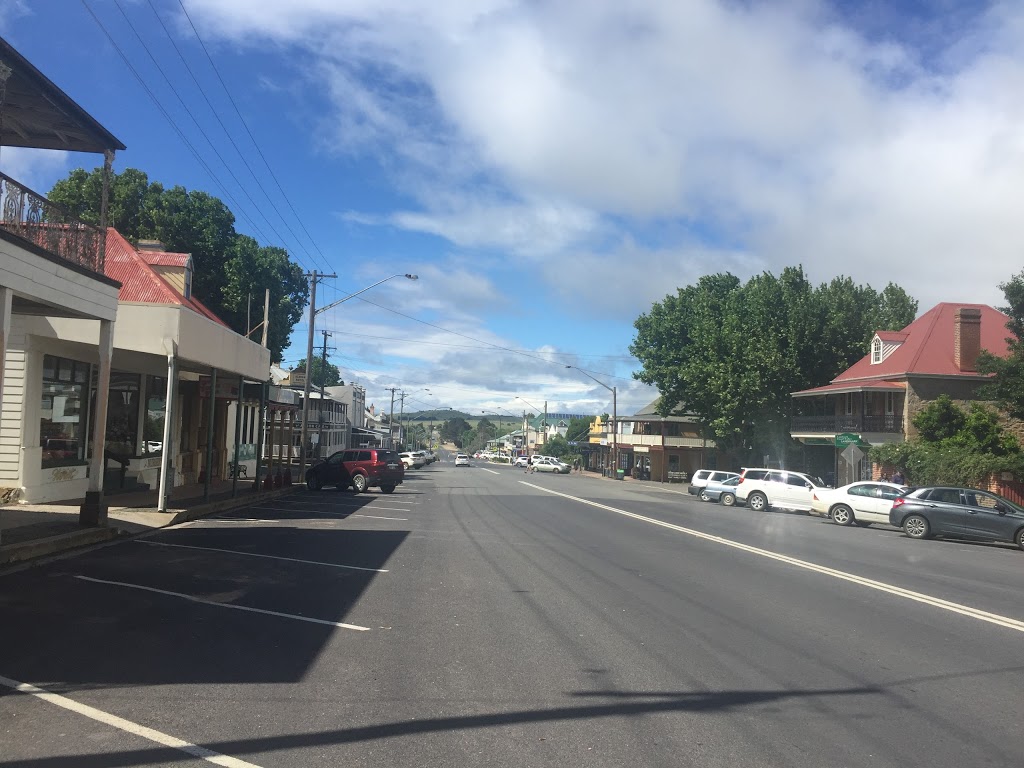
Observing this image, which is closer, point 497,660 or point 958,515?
point 497,660

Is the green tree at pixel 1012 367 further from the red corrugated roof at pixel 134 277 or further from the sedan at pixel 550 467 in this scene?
the sedan at pixel 550 467

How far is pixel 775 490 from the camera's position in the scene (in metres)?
31.6

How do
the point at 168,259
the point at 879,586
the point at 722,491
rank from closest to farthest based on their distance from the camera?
1. the point at 879,586
2. the point at 168,259
3. the point at 722,491

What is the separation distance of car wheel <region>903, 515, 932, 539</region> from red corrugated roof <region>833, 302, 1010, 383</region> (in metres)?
18.7

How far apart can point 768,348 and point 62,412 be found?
125ft

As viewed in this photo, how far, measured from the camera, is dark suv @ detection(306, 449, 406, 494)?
103 ft

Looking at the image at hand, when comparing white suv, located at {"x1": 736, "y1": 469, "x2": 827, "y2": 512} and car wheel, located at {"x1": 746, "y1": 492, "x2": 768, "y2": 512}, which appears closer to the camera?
white suv, located at {"x1": 736, "y1": 469, "x2": 827, "y2": 512}

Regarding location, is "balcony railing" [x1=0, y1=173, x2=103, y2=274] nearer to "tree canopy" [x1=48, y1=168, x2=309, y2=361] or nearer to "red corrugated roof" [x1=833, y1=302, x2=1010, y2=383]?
"tree canopy" [x1=48, y1=168, x2=309, y2=361]

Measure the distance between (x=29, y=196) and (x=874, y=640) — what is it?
41.6 feet

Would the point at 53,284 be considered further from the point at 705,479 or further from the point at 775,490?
the point at 705,479

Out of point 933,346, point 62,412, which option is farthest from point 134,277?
point 933,346

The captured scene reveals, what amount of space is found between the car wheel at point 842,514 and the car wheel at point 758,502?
5.42 meters

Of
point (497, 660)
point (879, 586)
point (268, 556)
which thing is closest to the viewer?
point (497, 660)

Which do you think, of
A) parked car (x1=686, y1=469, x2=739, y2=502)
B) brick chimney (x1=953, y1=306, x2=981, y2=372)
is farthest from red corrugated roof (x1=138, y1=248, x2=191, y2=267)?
brick chimney (x1=953, y1=306, x2=981, y2=372)
